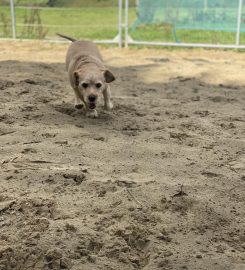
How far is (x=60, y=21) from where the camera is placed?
1161 centimetres

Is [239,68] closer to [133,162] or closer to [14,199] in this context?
[133,162]

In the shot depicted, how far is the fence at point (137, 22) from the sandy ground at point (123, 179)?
415cm

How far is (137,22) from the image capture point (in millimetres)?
10703

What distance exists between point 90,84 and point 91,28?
25.2ft

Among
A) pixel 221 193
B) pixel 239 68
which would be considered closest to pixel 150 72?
pixel 239 68

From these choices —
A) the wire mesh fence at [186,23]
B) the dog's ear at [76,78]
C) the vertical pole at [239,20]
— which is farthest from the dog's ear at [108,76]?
the vertical pole at [239,20]

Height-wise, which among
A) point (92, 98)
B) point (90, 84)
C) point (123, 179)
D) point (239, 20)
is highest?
point (239, 20)

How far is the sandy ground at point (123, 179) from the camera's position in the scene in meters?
2.57

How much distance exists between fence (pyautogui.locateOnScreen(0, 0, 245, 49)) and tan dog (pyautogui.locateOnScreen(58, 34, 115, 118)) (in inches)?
206

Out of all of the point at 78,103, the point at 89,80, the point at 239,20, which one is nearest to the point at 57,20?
the point at 239,20

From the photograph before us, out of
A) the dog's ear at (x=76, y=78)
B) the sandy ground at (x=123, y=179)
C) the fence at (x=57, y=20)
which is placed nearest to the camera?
the sandy ground at (x=123, y=179)

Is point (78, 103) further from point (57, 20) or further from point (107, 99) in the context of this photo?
point (57, 20)

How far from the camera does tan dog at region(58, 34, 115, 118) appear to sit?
15.6ft

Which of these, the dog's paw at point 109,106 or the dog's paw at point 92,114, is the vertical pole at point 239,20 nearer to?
the dog's paw at point 109,106
